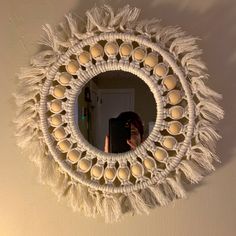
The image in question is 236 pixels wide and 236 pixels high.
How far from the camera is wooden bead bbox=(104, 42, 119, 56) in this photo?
1.31 m

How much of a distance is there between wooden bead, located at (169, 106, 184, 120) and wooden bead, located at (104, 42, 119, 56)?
23cm

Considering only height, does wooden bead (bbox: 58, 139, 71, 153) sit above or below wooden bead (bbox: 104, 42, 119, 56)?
below

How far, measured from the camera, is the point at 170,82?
128 centimetres

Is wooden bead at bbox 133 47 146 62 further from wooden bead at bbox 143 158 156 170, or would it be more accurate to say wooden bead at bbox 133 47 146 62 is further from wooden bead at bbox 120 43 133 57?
wooden bead at bbox 143 158 156 170

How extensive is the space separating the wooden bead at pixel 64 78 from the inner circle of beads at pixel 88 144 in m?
0.01

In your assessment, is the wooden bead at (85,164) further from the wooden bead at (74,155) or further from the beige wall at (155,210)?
the beige wall at (155,210)

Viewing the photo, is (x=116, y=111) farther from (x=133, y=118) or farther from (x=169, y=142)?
(x=169, y=142)

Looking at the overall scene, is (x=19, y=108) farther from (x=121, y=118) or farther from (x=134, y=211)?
(x=134, y=211)

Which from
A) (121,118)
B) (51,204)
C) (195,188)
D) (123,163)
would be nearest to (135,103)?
(121,118)

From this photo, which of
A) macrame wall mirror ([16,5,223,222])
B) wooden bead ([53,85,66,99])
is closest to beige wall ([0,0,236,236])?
macrame wall mirror ([16,5,223,222])

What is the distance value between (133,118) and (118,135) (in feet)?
0.22

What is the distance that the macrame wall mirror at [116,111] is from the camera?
1.29 m

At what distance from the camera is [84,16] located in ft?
4.54

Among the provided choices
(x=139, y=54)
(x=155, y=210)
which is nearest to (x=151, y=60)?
(x=139, y=54)
